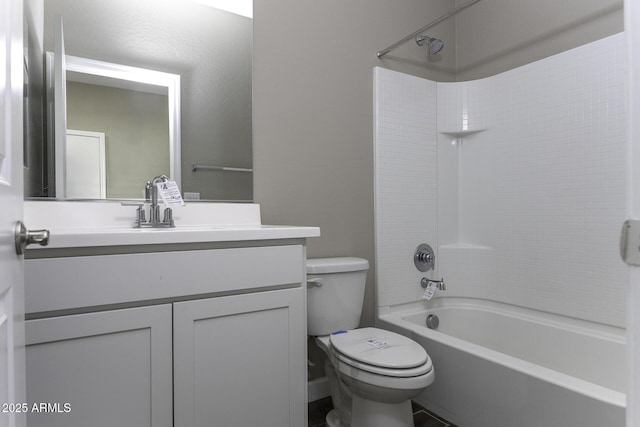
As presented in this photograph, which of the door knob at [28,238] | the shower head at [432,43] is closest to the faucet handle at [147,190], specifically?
the door knob at [28,238]

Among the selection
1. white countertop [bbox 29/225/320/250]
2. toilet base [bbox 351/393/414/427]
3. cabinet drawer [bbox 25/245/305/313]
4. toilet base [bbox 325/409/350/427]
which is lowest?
toilet base [bbox 325/409/350/427]

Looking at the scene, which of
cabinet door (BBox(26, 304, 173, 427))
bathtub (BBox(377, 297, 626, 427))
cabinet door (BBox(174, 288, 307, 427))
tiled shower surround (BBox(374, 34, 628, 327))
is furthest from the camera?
tiled shower surround (BBox(374, 34, 628, 327))

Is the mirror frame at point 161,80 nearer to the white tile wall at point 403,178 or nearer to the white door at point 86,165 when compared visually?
the white door at point 86,165

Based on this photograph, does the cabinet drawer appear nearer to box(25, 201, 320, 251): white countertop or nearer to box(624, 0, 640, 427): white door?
box(25, 201, 320, 251): white countertop

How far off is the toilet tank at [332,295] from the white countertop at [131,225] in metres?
0.39

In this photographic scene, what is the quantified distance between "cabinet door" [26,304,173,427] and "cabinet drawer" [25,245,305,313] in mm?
48

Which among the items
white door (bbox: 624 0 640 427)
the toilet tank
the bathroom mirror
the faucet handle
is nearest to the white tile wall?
the toilet tank

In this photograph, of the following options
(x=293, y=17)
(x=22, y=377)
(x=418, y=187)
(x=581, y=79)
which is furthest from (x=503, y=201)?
(x=22, y=377)

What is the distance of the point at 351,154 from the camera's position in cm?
212

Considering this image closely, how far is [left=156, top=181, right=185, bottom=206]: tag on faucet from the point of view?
1.38m

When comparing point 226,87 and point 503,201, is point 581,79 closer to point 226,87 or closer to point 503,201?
point 503,201

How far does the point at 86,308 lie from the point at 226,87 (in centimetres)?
113

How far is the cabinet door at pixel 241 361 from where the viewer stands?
1.13 metres

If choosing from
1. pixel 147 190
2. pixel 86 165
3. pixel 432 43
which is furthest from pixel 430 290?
pixel 86 165
